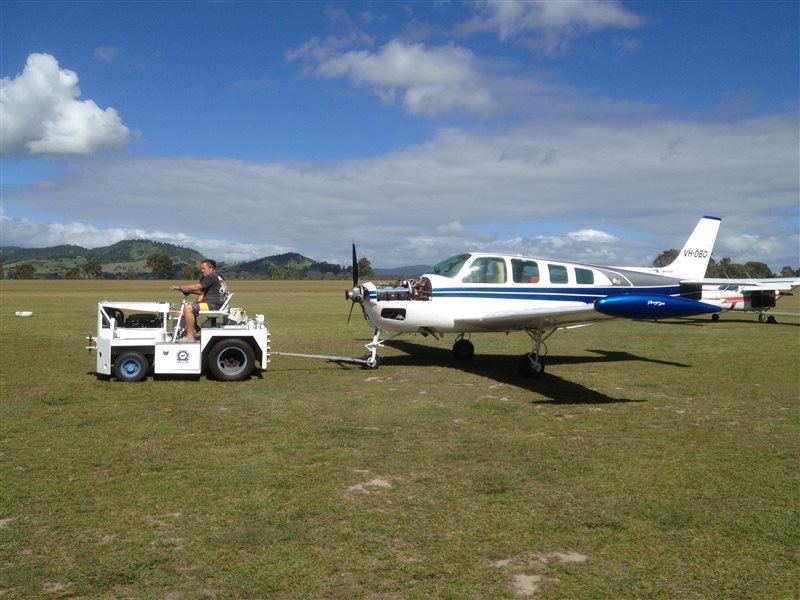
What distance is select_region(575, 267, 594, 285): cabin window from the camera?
47.7ft

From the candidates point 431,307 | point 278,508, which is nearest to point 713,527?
point 278,508

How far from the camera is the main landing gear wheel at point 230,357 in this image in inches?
470

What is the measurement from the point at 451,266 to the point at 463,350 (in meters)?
2.95

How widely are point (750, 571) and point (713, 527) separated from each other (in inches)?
31.9

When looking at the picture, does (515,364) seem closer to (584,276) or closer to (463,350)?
(463,350)

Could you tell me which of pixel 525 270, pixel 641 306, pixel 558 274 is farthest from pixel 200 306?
pixel 641 306

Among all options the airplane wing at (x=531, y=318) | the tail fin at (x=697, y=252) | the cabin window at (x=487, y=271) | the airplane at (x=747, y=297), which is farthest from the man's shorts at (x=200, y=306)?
the airplane at (x=747, y=297)

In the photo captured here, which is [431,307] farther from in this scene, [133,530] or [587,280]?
[133,530]

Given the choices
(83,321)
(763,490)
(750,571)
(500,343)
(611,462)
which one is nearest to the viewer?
(750,571)

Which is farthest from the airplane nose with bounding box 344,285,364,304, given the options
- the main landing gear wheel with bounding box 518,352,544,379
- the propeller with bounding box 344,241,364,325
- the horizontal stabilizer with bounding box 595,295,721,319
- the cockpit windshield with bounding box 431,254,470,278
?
the horizontal stabilizer with bounding box 595,295,721,319

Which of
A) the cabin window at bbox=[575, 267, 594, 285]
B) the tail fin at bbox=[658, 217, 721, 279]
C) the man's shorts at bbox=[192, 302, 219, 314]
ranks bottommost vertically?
the man's shorts at bbox=[192, 302, 219, 314]

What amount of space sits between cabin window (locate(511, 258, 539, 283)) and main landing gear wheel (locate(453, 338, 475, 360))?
8.70 feet

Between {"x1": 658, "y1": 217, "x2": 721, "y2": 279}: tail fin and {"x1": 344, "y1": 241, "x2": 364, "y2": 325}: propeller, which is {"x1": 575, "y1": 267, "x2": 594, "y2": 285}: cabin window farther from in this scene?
{"x1": 658, "y1": 217, "x2": 721, "y2": 279}: tail fin

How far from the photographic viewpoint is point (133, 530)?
5004 mm
